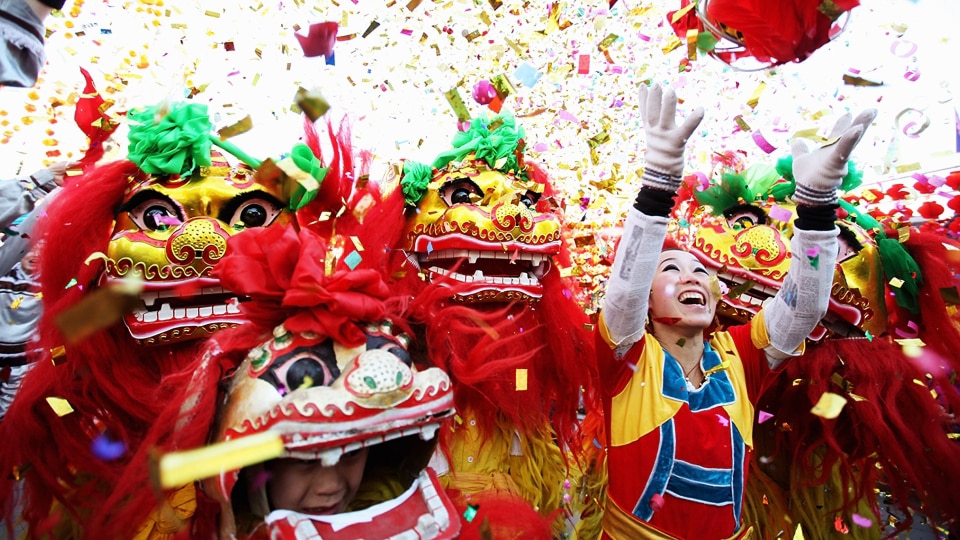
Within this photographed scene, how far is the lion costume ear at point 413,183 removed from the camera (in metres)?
3.05

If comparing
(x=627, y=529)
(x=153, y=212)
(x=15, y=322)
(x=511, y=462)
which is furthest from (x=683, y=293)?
(x=15, y=322)

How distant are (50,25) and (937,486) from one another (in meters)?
4.31

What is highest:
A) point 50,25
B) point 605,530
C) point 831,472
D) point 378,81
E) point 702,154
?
point 50,25

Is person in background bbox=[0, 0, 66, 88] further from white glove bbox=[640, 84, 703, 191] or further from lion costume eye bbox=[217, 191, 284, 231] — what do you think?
white glove bbox=[640, 84, 703, 191]

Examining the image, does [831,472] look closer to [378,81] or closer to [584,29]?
[584,29]

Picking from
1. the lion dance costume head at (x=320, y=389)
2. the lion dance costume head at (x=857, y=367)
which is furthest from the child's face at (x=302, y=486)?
the lion dance costume head at (x=857, y=367)

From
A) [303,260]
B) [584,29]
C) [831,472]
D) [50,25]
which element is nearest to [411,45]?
[584,29]

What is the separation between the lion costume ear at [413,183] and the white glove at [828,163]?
168cm

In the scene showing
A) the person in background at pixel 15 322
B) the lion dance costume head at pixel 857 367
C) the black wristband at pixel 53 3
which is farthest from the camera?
the person in background at pixel 15 322

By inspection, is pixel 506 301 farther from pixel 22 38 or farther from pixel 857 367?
pixel 22 38

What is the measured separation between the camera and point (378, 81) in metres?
3.08

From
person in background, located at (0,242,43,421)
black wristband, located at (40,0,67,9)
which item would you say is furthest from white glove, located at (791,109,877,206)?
person in background, located at (0,242,43,421)

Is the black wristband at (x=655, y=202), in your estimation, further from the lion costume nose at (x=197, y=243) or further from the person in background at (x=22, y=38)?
the person in background at (x=22, y=38)

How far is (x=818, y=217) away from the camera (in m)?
1.98
